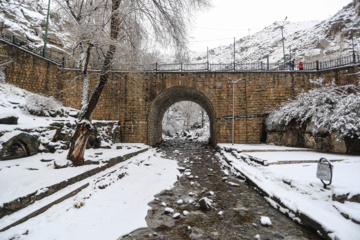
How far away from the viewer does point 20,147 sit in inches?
243

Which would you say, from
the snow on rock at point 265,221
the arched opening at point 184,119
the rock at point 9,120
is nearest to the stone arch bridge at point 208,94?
the rock at point 9,120

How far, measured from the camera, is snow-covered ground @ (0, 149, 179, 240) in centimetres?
282

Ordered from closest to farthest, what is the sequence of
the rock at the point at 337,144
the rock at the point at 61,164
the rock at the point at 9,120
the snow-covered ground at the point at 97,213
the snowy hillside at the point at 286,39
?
the snow-covered ground at the point at 97,213, the rock at the point at 61,164, the rock at the point at 9,120, the rock at the point at 337,144, the snowy hillside at the point at 286,39

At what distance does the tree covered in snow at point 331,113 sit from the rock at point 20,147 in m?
13.2

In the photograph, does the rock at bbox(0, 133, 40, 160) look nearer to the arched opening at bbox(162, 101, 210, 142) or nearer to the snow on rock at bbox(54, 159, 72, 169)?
the snow on rock at bbox(54, 159, 72, 169)

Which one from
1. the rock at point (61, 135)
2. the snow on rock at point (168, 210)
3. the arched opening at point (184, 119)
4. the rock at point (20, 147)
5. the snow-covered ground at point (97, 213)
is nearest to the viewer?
the snow-covered ground at point (97, 213)

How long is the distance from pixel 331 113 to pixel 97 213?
36.7ft

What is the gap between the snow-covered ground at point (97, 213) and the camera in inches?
111

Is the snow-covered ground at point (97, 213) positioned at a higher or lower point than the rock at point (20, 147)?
lower

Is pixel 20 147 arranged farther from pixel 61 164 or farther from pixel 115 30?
pixel 115 30

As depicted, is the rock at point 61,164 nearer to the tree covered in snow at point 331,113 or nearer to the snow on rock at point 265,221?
the snow on rock at point 265,221

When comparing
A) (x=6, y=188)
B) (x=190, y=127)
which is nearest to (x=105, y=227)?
(x=6, y=188)

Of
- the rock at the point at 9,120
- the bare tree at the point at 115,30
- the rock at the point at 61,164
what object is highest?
the bare tree at the point at 115,30

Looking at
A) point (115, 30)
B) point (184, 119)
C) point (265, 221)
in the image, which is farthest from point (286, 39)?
point (265, 221)
